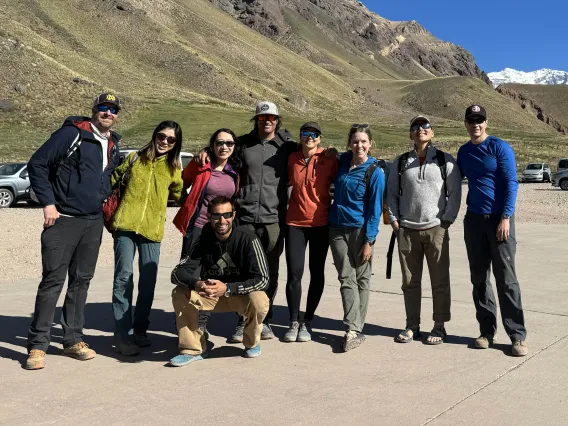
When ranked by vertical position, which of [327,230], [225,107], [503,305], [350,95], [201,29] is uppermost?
[201,29]

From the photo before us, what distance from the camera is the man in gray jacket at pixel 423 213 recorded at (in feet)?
18.6

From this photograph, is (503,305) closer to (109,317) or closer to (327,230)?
(327,230)

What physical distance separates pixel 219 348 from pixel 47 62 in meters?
71.1

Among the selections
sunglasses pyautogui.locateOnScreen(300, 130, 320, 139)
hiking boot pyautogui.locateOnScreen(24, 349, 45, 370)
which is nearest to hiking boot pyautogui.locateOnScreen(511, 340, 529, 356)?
sunglasses pyautogui.locateOnScreen(300, 130, 320, 139)

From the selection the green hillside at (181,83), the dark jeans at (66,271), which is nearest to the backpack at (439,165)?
the dark jeans at (66,271)

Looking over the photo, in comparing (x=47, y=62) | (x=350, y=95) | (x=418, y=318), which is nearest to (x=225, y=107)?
(x=47, y=62)

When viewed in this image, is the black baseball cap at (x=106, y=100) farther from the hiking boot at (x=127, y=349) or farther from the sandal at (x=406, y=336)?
the sandal at (x=406, y=336)

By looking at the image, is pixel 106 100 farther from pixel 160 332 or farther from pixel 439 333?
pixel 439 333

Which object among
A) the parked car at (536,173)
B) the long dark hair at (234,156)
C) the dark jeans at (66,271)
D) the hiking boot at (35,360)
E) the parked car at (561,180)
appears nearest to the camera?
the hiking boot at (35,360)

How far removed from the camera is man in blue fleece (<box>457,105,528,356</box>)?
538 cm

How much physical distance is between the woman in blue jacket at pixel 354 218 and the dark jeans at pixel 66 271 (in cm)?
200

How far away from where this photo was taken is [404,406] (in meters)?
4.23

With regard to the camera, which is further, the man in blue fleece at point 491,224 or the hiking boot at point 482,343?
the hiking boot at point 482,343

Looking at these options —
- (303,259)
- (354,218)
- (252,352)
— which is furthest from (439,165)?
(252,352)
